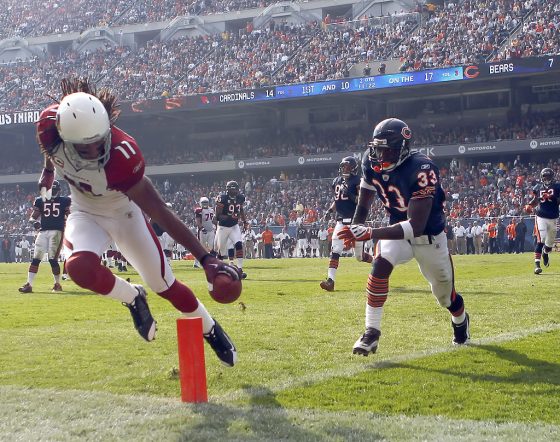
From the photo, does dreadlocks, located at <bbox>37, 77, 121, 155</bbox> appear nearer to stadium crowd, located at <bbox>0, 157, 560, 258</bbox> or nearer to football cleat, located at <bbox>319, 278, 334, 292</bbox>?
football cleat, located at <bbox>319, 278, 334, 292</bbox>

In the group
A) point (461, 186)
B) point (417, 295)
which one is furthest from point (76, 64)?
point (417, 295)

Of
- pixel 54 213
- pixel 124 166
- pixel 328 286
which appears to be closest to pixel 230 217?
pixel 54 213

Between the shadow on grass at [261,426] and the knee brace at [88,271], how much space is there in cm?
106

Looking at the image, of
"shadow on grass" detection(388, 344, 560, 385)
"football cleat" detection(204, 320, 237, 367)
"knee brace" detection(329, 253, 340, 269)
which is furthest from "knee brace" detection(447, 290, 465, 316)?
"knee brace" detection(329, 253, 340, 269)

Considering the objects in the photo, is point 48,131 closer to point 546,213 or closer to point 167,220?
point 167,220

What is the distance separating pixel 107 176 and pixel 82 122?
1.47ft

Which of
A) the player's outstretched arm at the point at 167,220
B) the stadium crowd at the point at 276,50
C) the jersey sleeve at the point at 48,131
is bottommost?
the player's outstretched arm at the point at 167,220

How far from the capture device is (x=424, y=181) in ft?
20.8

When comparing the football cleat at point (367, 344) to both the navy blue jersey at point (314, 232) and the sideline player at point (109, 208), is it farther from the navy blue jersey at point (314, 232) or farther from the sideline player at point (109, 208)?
the navy blue jersey at point (314, 232)

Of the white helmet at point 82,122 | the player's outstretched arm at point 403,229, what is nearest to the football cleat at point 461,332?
the player's outstretched arm at point 403,229

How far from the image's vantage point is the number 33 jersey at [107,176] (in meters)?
5.04

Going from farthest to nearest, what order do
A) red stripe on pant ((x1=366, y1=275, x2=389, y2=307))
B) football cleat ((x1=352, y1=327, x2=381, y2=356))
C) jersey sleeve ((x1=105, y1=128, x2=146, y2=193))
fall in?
red stripe on pant ((x1=366, y1=275, x2=389, y2=307)) → football cleat ((x1=352, y1=327, x2=381, y2=356)) → jersey sleeve ((x1=105, y1=128, x2=146, y2=193))

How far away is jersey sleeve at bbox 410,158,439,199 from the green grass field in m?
1.23

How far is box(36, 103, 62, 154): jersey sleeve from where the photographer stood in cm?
512
